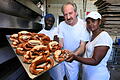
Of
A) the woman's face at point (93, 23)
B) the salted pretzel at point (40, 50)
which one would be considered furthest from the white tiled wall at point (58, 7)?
the salted pretzel at point (40, 50)

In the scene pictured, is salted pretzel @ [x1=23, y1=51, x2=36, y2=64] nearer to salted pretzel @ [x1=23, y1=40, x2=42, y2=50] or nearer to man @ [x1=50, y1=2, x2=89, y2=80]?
salted pretzel @ [x1=23, y1=40, x2=42, y2=50]

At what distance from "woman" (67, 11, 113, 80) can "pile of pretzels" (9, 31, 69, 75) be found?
0.16m

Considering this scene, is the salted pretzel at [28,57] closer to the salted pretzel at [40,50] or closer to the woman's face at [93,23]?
the salted pretzel at [40,50]

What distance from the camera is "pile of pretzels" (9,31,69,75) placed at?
102cm

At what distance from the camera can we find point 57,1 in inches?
217

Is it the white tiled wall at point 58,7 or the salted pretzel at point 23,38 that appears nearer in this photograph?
the salted pretzel at point 23,38

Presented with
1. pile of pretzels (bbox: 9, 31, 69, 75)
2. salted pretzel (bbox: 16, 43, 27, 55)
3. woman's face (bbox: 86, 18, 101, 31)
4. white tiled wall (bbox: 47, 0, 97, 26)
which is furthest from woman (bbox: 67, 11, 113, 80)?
white tiled wall (bbox: 47, 0, 97, 26)

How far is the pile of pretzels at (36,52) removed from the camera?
40.0 inches

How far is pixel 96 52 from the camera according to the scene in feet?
4.57

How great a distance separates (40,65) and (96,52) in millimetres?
588

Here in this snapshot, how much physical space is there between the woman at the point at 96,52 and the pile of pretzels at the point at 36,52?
156mm

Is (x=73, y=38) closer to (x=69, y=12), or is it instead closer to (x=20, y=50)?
(x=69, y=12)

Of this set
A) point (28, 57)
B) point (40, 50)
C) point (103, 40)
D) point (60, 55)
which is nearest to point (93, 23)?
point (103, 40)

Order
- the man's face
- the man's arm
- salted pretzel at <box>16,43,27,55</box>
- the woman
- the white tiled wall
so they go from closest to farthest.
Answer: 1. salted pretzel at <box>16,43,27,55</box>
2. the woman
3. the man's face
4. the man's arm
5. the white tiled wall
